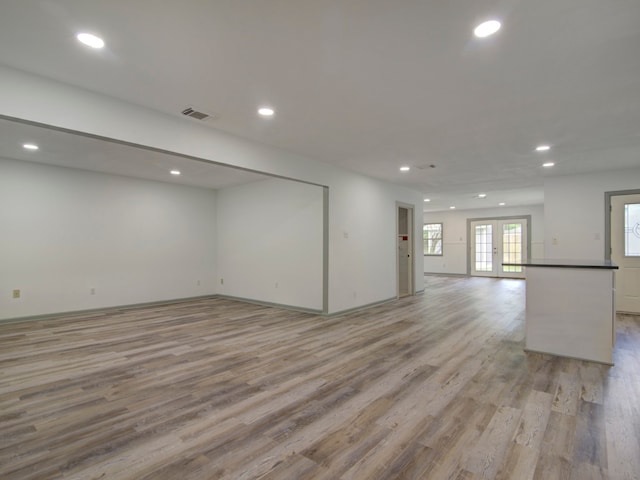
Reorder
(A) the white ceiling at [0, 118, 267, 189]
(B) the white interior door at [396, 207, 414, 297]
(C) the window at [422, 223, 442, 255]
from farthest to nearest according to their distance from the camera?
(C) the window at [422, 223, 442, 255] < (B) the white interior door at [396, 207, 414, 297] < (A) the white ceiling at [0, 118, 267, 189]

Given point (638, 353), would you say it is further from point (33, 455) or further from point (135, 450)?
point (33, 455)

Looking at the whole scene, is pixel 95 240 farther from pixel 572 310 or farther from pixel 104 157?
pixel 572 310

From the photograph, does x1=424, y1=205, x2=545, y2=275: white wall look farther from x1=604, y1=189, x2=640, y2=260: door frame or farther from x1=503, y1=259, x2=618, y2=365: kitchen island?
x1=503, y1=259, x2=618, y2=365: kitchen island

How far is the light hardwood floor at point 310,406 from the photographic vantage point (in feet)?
6.13

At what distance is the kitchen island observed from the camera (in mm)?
3477

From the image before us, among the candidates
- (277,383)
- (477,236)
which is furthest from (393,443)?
(477,236)

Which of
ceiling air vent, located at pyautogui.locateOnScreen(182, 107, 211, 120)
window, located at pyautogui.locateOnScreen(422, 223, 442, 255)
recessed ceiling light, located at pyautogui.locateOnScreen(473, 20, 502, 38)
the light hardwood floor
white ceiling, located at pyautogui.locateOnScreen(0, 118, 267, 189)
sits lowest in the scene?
the light hardwood floor

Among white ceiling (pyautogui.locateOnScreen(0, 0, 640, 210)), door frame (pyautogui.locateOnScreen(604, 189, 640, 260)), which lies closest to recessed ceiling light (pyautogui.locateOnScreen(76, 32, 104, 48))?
white ceiling (pyautogui.locateOnScreen(0, 0, 640, 210))

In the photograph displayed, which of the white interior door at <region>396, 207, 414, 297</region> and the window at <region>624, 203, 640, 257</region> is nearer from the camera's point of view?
the window at <region>624, 203, 640, 257</region>

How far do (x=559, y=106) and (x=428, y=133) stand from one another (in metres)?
1.33

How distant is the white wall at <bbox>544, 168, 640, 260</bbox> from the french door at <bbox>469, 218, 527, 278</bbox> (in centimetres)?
561

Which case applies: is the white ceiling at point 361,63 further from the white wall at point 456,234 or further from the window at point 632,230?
the white wall at point 456,234

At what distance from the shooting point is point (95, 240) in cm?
612

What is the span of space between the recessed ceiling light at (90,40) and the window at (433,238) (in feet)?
42.4
